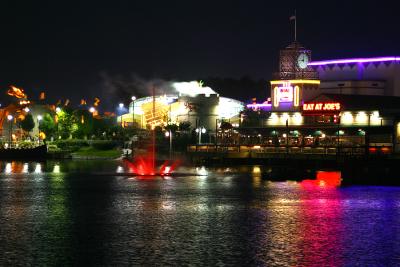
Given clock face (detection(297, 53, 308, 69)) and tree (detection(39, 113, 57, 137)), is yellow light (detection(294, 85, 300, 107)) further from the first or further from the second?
tree (detection(39, 113, 57, 137))

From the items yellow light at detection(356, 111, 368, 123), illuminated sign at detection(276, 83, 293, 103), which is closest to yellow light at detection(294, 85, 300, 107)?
illuminated sign at detection(276, 83, 293, 103)

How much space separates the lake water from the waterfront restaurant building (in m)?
36.7

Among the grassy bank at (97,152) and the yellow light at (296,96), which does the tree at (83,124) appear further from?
the yellow light at (296,96)

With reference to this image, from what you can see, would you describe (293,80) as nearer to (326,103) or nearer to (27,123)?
(326,103)

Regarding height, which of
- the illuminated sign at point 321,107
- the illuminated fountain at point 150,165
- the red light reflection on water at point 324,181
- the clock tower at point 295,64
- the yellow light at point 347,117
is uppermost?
the clock tower at point 295,64

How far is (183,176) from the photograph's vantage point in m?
59.2

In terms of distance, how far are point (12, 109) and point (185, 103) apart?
31395mm

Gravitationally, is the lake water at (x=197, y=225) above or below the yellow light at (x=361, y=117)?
below

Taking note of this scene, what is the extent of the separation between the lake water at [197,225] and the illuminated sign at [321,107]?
44.9 m

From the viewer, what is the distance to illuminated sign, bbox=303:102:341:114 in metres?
93.1

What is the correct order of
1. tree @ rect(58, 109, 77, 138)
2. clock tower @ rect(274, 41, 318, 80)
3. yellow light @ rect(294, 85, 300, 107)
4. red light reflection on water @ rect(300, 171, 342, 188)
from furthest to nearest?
tree @ rect(58, 109, 77, 138), clock tower @ rect(274, 41, 318, 80), yellow light @ rect(294, 85, 300, 107), red light reflection on water @ rect(300, 171, 342, 188)

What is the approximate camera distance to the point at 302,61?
106062 mm

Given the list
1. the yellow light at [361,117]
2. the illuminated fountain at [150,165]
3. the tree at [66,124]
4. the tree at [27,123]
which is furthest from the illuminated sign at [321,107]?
the tree at [27,123]

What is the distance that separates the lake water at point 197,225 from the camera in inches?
888
